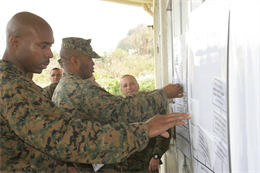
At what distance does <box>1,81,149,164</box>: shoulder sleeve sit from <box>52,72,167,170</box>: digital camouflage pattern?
1.56 ft

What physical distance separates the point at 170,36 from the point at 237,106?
212 centimetres

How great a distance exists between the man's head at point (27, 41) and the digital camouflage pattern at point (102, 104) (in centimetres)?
44

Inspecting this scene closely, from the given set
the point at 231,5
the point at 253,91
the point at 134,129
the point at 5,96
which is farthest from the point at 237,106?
the point at 5,96

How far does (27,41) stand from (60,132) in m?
0.49

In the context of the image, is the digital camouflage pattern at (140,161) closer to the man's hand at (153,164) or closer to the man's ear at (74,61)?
the man's hand at (153,164)

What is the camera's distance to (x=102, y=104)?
142 centimetres

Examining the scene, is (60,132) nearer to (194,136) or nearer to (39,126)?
(39,126)

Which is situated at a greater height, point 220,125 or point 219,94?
point 219,94

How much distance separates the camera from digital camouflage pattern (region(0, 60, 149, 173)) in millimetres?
843

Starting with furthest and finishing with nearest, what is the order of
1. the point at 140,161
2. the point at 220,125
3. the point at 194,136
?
the point at 140,161, the point at 194,136, the point at 220,125

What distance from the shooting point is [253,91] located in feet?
1.61

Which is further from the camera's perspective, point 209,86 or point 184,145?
point 184,145

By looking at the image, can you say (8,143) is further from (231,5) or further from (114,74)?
(114,74)

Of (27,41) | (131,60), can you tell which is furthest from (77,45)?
(131,60)
